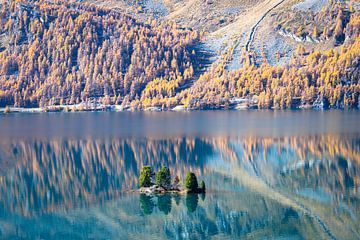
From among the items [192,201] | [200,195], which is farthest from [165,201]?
[200,195]

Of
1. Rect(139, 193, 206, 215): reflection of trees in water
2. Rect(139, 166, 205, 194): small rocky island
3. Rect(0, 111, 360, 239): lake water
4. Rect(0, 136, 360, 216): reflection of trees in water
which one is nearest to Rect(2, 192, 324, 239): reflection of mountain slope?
Rect(0, 111, 360, 239): lake water

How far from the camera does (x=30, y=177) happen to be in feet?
249

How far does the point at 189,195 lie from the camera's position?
6281 centimetres

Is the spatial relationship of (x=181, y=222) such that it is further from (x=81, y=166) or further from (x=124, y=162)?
(x=81, y=166)

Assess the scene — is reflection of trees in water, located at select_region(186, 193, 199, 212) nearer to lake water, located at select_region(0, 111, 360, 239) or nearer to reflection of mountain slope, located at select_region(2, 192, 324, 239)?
lake water, located at select_region(0, 111, 360, 239)

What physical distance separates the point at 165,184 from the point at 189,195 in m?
3.29

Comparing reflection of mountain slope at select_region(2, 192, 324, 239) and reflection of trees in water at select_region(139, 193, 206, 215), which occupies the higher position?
reflection of trees in water at select_region(139, 193, 206, 215)

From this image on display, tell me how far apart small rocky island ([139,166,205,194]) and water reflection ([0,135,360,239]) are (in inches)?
55.8

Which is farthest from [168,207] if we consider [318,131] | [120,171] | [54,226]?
[318,131]

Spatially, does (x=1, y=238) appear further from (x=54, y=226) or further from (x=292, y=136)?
(x=292, y=136)

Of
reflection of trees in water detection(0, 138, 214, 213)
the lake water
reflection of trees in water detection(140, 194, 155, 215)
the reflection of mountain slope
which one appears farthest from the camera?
reflection of trees in water detection(0, 138, 214, 213)

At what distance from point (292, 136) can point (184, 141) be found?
1828 cm

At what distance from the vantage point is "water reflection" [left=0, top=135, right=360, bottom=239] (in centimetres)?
5334

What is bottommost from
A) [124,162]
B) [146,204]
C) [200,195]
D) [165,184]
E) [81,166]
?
[146,204]
